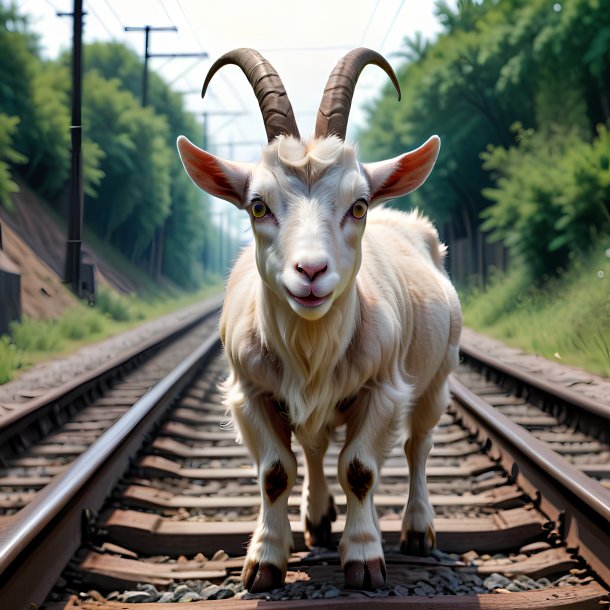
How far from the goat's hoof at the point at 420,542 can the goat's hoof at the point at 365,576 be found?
587 mm

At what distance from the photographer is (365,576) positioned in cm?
305

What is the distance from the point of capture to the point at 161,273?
36.8 metres

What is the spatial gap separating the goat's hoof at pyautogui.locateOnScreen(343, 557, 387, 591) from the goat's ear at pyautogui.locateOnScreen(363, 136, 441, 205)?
57.6 inches

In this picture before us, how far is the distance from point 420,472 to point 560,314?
7.77 metres

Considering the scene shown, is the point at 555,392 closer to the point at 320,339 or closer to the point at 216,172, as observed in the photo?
the point at 320,339

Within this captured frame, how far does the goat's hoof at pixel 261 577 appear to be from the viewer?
310cm

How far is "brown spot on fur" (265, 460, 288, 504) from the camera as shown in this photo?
3.15 metres

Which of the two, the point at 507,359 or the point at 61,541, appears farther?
the point at 507,359

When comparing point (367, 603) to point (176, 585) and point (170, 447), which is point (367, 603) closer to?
point (176, 585)

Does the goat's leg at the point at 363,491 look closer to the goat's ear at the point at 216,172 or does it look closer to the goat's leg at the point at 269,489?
the goat's leg at the point at 269,489

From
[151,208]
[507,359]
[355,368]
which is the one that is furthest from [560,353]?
[151,208]

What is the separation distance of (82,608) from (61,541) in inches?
19.7

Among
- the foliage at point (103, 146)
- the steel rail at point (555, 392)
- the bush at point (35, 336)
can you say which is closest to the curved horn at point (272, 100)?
the steel rail at point (555, 392)

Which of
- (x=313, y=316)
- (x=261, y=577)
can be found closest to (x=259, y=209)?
(x=313, y=316)
